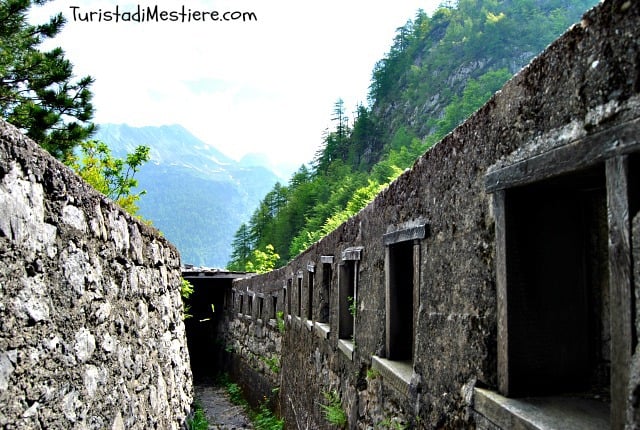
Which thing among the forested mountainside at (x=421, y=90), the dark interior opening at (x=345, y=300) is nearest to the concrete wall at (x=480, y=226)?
the dark interior opening at (x=345, y=300)

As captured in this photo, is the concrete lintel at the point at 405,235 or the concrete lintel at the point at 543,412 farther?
the concrete lintel at the point at 405,235

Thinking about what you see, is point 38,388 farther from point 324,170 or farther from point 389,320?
point 324,170

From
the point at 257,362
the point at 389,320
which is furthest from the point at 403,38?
the point at 389,320

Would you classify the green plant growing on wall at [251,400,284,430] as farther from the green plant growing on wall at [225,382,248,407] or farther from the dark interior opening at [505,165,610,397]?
the dark interior opening at [505,165,610,397]

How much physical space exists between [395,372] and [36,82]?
703 cm

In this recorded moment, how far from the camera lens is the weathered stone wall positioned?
243cm

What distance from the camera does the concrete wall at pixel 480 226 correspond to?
5.99ft

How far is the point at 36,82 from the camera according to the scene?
816 cm

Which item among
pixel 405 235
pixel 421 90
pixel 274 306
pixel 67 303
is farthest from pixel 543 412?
pixel 421 90

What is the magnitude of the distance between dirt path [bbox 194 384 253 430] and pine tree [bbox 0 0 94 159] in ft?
19.6

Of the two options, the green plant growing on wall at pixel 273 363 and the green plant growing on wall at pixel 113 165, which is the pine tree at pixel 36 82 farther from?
the green plant growing on wall at pixel 273 363

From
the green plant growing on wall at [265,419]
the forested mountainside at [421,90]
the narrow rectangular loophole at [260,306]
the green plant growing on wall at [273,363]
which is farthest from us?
the forested mountainside at [421,90]

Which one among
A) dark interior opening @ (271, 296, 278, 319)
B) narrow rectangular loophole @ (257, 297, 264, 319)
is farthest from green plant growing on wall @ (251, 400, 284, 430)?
narrow rectangular loophole @ (257, 297, 264, 319)

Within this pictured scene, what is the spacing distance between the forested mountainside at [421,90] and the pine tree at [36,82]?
36.4m
